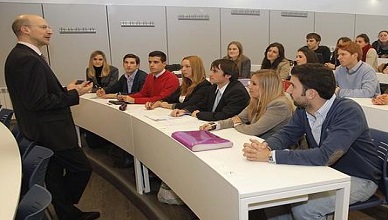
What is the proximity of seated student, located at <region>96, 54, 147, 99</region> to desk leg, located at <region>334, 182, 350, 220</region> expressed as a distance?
2.80m

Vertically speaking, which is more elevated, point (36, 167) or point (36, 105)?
point (36, 105)

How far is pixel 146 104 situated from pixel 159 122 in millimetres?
696

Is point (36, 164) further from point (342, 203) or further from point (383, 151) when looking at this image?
point (383, 151)

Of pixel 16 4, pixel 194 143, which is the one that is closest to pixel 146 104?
pixel 194 143

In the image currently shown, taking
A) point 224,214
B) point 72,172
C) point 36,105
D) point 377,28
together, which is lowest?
point 72,172

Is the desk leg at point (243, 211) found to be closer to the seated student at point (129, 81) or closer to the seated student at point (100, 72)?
the seated student at point (129, 81)

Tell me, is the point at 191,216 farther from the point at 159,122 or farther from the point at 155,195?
the point at 159,122

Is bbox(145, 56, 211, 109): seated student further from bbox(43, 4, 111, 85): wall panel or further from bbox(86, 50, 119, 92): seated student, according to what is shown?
bbox(43, 4, 111, 85): wall panel

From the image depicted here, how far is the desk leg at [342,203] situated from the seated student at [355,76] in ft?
5.89

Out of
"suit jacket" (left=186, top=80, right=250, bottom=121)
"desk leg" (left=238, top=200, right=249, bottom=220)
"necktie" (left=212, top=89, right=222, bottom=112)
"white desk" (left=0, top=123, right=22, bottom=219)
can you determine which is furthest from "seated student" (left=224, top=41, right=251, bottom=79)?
"desk leg" (left=238, top=200, right=249, bottom=220)

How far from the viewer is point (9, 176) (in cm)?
168

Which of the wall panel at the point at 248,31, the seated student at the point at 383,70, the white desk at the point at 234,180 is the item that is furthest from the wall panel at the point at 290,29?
the white desk at the point at 234,180

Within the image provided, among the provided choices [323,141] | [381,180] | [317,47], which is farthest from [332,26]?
[323,141]

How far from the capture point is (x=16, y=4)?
17.4ft
